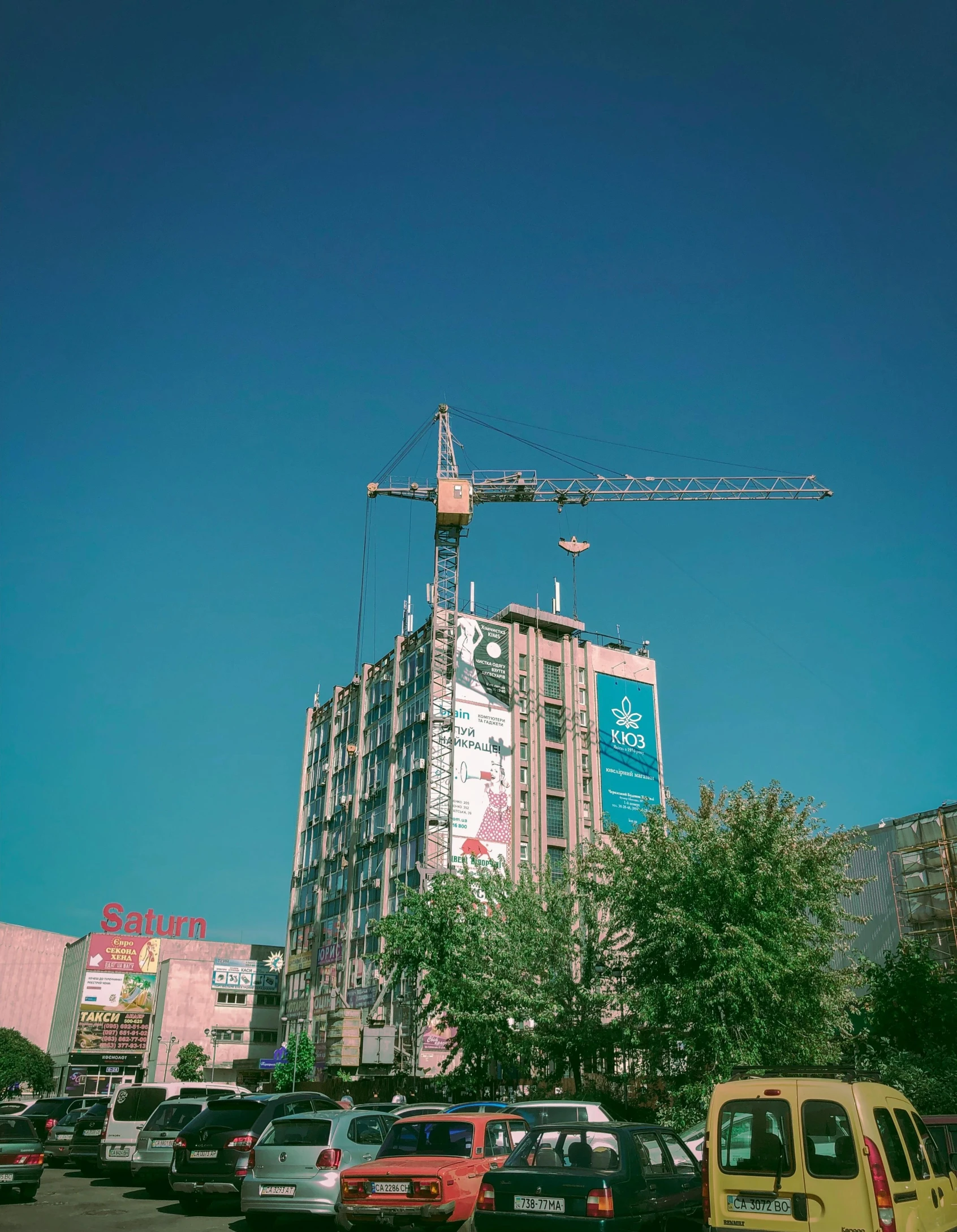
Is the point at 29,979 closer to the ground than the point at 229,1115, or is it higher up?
higher up

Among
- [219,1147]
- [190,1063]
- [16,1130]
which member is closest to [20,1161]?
[16,1130]

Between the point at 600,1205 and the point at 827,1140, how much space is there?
2315mm

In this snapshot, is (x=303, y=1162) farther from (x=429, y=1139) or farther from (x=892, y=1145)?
(x=892, y=1145)

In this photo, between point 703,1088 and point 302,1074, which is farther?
point 302,1074

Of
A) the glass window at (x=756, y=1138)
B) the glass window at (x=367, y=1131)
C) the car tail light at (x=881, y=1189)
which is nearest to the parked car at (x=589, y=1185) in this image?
the glass window at (x=756, y=1138)

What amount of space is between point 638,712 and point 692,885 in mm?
53517

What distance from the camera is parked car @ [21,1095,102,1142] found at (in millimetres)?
27469

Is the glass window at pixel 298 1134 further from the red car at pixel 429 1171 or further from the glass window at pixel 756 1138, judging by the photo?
the glass window at pixel 756 1138

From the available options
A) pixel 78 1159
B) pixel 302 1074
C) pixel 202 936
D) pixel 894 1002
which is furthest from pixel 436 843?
pixel 202 936

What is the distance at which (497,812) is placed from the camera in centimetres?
6712

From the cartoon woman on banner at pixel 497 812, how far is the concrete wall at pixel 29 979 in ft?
266

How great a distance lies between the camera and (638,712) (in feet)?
252

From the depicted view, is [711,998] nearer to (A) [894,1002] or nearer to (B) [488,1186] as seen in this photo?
(B) [488,1186]

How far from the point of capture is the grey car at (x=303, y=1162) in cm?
1369
